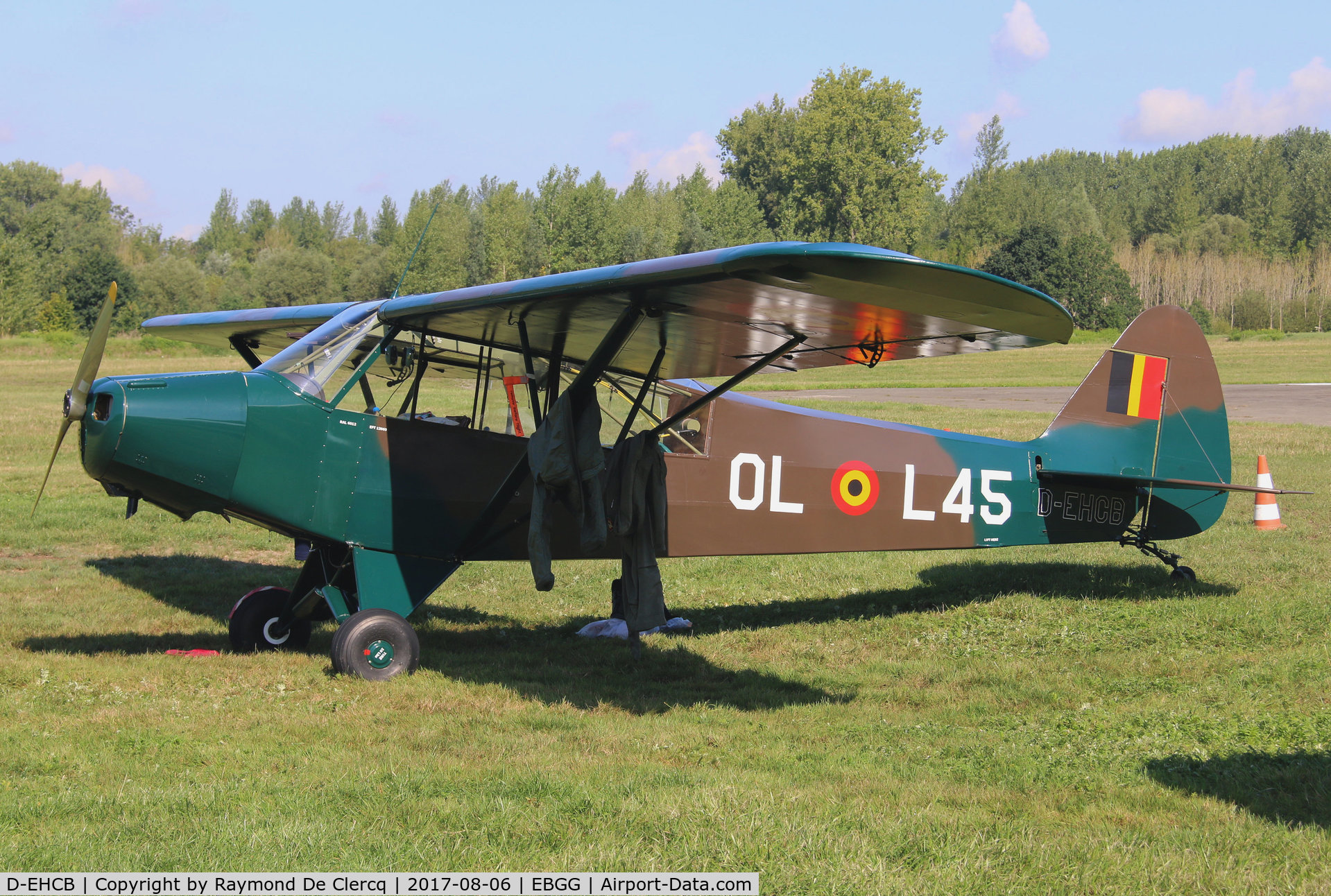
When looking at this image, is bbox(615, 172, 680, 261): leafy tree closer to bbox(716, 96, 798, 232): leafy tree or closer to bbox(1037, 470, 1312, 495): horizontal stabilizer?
bbox(716, 96, 798, 232): leafy tree

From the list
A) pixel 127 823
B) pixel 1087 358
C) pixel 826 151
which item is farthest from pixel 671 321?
pixel 826 151

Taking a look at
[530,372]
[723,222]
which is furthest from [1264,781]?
[723,222]

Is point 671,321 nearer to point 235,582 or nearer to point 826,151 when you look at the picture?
point 235,582

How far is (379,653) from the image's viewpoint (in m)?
6.50

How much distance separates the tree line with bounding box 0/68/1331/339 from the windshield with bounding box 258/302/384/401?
196 ft

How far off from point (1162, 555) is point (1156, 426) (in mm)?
1116

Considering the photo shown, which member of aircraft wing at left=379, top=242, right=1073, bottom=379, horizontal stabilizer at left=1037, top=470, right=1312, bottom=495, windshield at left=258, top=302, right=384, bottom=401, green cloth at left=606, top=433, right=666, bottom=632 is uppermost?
aircraft wing at left=379, top=242, right=1073, bottom=379

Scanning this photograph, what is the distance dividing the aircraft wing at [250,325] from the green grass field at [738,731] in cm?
227

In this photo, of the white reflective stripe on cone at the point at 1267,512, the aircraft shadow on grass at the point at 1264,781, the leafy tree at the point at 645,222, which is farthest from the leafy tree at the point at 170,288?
the aircraft shadow on grass at the point at 1264,781

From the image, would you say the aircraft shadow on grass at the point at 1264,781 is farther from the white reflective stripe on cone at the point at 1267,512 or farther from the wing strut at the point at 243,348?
the wing strut at the point at 243,348

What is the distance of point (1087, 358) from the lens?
161 ft

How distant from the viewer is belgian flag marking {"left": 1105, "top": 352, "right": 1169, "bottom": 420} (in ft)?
29.7

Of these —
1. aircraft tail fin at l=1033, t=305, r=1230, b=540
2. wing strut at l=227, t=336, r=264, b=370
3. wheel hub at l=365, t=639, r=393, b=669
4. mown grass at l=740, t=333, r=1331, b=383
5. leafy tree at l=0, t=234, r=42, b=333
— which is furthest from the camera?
leafy tree at l=0, t=234, r=42, b=333

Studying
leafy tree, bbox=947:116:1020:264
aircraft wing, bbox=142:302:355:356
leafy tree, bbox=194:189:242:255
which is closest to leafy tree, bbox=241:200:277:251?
leafy tree, bbox=194:189:242:255
